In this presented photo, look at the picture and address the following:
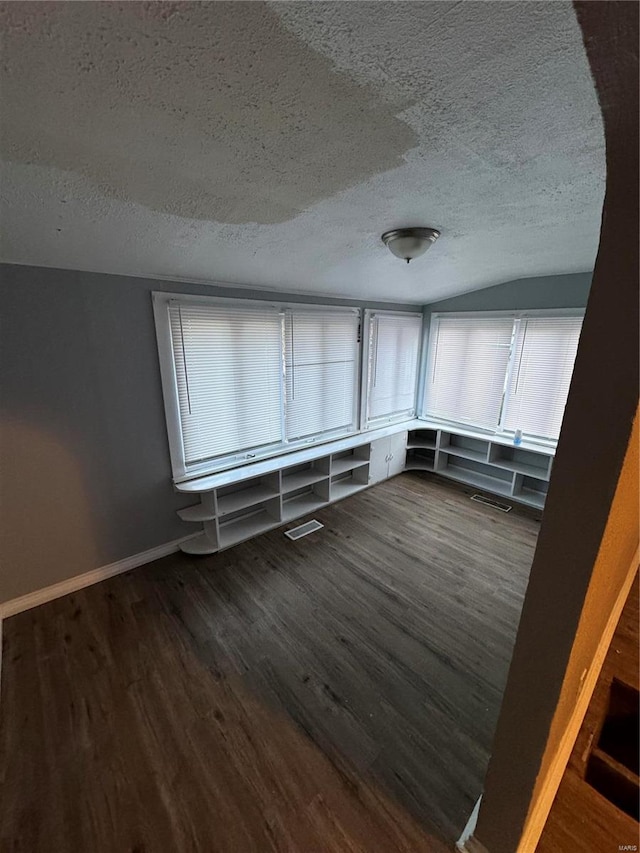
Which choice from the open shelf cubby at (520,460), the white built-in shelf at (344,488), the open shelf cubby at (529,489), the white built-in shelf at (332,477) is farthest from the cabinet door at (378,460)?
the open shelf cubby at (529,489)

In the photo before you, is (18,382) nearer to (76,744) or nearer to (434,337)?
(76,744)

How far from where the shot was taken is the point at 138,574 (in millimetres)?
2592

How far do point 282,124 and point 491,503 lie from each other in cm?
389

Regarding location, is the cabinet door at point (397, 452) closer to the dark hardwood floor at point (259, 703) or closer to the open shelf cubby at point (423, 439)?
the open shelf cubby at point (423, 439)

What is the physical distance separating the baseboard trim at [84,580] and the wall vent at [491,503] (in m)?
3.11

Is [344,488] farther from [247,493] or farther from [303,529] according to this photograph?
[247,493]

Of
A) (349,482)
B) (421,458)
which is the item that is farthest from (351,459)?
(421,458)

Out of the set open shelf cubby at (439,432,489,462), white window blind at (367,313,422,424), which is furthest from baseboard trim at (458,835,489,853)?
white window blind at (367,313,422,424)

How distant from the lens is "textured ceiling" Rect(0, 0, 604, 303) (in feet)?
2.33

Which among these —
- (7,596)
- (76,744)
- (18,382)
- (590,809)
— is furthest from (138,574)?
(590,809)

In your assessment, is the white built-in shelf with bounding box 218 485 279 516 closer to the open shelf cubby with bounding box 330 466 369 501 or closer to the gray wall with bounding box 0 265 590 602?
the gray wall with bounding box 0 265 590 602

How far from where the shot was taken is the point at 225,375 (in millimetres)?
2867

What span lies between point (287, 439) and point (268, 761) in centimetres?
245

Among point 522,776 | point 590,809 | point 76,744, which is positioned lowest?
point 76,744
